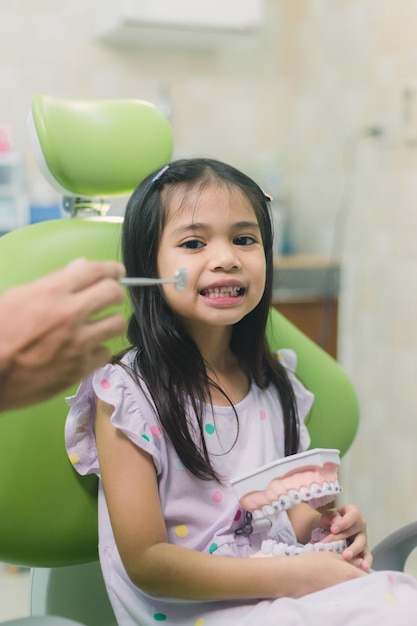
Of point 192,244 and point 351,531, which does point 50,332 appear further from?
point 351,531

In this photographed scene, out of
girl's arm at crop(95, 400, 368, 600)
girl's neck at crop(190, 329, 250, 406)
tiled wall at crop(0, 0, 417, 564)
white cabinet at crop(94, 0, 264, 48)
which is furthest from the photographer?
white cabinet at crop(94, 0, 264, 48)

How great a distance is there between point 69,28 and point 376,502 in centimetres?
192

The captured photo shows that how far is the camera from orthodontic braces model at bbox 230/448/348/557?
1.14 metres

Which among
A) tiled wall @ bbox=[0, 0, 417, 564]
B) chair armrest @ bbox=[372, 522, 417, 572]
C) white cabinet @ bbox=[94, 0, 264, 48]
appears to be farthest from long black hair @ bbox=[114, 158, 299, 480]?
white cabinet @ bbox=[94, 0, 264, 48]

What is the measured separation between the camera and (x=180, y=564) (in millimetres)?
1139

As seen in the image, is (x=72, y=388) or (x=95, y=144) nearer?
(x=72, y=388)

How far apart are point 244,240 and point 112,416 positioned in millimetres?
352

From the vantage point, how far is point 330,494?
1.19m

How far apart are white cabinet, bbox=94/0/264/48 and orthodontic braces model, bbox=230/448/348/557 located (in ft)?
6.49

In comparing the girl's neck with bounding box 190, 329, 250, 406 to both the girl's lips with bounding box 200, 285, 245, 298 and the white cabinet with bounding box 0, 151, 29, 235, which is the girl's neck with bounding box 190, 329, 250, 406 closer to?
the girl's lips with bounding box 200, 285, 245, 298

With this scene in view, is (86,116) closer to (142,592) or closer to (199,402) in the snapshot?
(199,402)

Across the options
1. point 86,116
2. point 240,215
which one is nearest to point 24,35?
point 86,116

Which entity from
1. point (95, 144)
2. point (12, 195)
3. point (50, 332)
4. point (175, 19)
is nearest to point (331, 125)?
point (175, 19)

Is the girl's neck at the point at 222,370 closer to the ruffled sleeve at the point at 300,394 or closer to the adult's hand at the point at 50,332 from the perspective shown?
the ruffled sleeve at the point at 300,394
